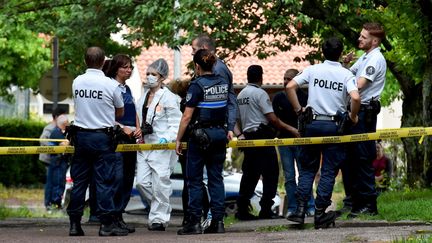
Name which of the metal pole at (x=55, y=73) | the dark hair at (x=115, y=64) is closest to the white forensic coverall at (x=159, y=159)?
the dark hair at (x=115, y=64)

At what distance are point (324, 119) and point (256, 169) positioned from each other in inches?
123

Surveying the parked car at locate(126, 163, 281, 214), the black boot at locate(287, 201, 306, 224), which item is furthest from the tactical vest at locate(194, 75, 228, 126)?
the parked car at locate(126, 163, 281, 214)

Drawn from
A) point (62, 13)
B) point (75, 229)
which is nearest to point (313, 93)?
point (75, 229)

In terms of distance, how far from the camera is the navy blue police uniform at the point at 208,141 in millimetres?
12883

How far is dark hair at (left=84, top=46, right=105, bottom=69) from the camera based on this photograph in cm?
1298

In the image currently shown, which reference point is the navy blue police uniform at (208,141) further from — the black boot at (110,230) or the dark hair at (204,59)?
the black boot at (110,230)

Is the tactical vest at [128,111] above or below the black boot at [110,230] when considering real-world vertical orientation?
above

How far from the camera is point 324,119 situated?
1277cm

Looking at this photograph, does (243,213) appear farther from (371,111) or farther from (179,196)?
(179,196)

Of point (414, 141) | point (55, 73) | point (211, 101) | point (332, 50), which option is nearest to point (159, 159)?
point (211, 101)

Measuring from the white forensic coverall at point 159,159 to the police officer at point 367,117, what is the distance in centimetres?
200

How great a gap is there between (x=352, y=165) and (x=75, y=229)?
2894mm

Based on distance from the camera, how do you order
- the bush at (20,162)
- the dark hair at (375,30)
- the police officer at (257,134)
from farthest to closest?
the bush at (20,162), the police officer at (257,134), the dark hair at (375,30)

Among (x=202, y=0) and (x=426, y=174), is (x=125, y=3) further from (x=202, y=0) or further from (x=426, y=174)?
(x=426, y=174)
